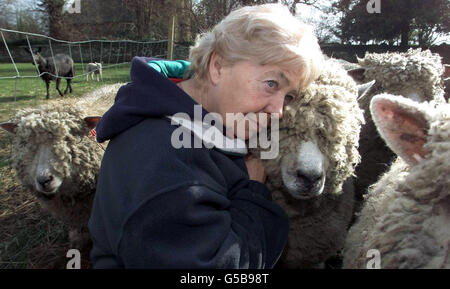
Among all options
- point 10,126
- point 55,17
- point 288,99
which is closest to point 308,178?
point 288,99

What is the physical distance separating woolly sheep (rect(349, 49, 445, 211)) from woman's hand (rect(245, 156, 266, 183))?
1377mm

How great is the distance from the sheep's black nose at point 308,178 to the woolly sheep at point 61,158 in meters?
1.72

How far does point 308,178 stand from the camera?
1.37 meters

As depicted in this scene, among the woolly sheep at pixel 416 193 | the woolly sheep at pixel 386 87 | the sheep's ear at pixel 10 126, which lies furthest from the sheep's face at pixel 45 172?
the woolly sheep at pixel 386 87

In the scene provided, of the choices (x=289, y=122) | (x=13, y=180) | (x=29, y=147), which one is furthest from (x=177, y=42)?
(x=289, y=122)

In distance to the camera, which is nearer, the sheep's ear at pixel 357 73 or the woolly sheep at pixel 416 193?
the woolly sheep at pixel 416 193

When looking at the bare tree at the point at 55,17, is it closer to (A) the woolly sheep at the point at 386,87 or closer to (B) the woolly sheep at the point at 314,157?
(A) the woolly sheep at the point at 386,87

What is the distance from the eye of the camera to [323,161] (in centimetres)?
150

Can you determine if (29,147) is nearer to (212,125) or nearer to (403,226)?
(212,125)

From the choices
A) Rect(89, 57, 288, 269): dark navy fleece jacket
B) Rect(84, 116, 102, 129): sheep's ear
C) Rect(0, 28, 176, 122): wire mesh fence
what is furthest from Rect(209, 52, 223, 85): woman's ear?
Rect(0, 28, 176, 122): wire mesh fence

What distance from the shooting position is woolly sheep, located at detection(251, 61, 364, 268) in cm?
142

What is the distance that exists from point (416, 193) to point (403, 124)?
0.27m

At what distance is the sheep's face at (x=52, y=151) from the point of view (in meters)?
2.25

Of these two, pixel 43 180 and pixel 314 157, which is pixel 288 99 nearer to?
pixel 314 157
